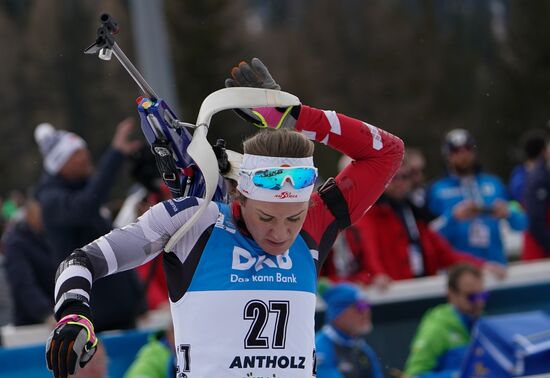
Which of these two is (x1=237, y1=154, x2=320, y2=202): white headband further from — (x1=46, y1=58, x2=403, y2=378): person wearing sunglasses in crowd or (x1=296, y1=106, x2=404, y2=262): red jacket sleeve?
(x1=296, y1=106, x2=404, y2=262): red jacket sleeve

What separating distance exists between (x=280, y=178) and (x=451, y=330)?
395cm

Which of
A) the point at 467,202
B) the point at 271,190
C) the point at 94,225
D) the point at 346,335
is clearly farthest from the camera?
the point at 467,202

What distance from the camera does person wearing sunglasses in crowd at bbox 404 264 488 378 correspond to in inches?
283

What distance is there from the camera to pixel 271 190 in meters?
3.68

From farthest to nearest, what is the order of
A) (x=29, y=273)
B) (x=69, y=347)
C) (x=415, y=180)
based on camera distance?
(x=415, y=180) < (x=29, y=273) < (x=69, y=347)

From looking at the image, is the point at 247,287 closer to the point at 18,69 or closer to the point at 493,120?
the point at 493,120

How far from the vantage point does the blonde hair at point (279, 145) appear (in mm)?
3754

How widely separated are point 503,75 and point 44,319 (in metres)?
31.4

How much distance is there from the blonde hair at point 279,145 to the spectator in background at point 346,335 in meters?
2.93

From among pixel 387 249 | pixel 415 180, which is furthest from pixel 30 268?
pixel 415 180

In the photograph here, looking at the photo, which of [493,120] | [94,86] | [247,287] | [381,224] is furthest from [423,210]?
[94,86]

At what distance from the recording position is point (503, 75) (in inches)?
1459

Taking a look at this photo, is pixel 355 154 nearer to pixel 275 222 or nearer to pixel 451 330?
pixel 275 222

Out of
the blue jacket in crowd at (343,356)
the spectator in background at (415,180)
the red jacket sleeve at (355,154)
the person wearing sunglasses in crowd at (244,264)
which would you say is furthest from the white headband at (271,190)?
the spectator in background at (415,180)
